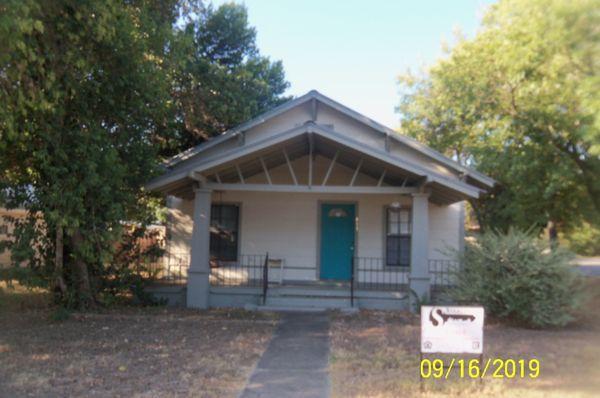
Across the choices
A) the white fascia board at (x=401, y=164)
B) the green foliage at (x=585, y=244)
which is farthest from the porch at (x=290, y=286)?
the green foliage at (x=585, y=244)

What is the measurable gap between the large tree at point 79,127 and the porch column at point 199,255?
52.6 inches

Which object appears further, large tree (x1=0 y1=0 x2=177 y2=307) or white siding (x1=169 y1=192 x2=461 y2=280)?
white siding (x1=169 y1=192 x2=461 y2=280)

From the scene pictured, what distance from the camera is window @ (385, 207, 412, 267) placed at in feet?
49.9

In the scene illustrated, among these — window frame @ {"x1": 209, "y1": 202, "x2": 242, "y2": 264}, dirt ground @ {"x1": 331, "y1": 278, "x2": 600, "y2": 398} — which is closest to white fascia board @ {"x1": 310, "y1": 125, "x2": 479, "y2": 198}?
dirt ground @ {"x1": 331, "y1": 278, "x2": 600, "y2": 398}

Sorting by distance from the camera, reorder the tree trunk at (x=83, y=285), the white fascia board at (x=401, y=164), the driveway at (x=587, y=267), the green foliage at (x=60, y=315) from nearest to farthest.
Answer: the green foliage at (x=60, y=315)
the driveway at (x=587, y=267)
the tree trunk at (x=83, y=285)
the white fascia board at (x=401, y=164)

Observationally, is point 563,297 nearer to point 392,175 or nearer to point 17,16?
point 392,175

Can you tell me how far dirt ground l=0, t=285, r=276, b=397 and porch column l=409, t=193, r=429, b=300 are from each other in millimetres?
3331

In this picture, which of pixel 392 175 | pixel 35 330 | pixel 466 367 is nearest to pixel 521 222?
pixel 392 175

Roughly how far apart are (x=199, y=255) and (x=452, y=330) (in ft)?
24.5

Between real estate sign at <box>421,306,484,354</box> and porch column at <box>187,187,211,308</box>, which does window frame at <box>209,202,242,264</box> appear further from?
real estate sign at <box>421,306,484,354</box>

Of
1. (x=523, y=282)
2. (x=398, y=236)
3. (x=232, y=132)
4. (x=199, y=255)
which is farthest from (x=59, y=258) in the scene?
(x=523, y=282)

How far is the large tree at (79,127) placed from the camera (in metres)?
9.12

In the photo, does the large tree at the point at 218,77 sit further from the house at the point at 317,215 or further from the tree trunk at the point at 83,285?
the tree trunk at the point at 83,285

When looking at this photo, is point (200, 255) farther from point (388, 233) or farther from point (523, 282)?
point (523, 282)
